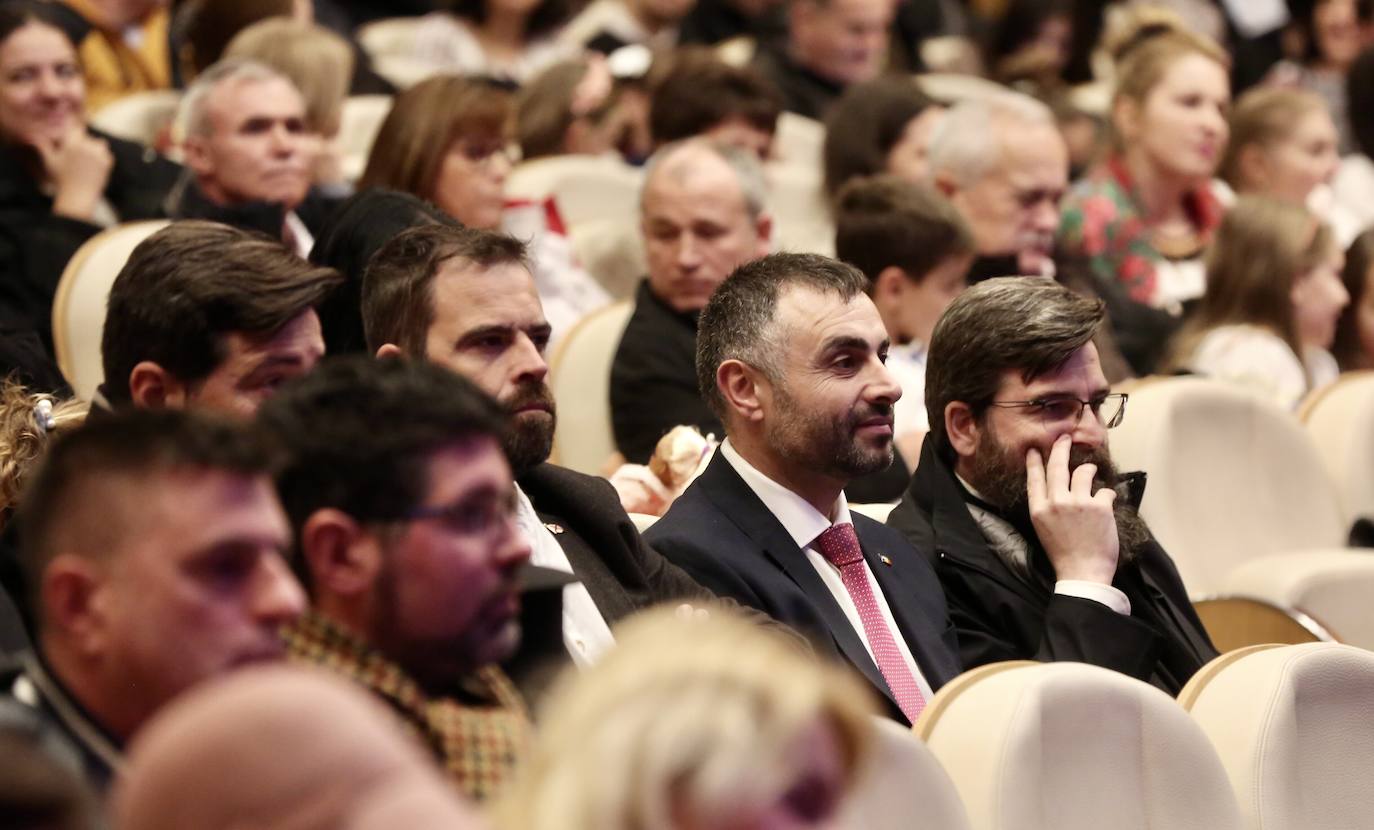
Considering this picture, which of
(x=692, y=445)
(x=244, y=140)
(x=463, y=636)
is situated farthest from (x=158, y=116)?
(x=463, y=636)

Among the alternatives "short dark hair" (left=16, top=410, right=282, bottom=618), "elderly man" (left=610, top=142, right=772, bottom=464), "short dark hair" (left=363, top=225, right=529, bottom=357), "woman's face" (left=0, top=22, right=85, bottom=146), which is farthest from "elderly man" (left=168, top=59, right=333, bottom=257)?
"short dark hair" (left=16, top=410, right=282, bottom=618)

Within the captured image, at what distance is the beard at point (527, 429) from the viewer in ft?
8.51

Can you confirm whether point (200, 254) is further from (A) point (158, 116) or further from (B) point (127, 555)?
(A) point (158, 116)

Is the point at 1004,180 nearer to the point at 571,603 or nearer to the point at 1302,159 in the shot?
the point at 1302,159

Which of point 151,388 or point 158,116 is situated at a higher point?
point 151,388

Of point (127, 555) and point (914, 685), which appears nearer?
point (127, 555)

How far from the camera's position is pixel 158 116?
16.8ft

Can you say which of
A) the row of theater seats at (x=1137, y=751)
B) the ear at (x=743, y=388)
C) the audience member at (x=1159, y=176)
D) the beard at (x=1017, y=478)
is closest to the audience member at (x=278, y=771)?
the row of theater seats at (x=1137, y=751)

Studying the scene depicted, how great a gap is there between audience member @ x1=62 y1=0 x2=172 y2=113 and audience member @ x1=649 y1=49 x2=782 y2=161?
1.40 meters

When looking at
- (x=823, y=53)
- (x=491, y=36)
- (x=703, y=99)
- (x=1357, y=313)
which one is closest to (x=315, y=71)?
(x=703, y=99)

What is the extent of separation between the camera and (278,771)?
1.16 metres

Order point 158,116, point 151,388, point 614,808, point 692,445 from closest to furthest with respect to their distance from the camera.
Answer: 1. point 614,808
2. point 151,388
3. point 692,445
4. point 158,116

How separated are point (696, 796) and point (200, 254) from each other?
1.45 m

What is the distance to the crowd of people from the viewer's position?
1.34 metres
